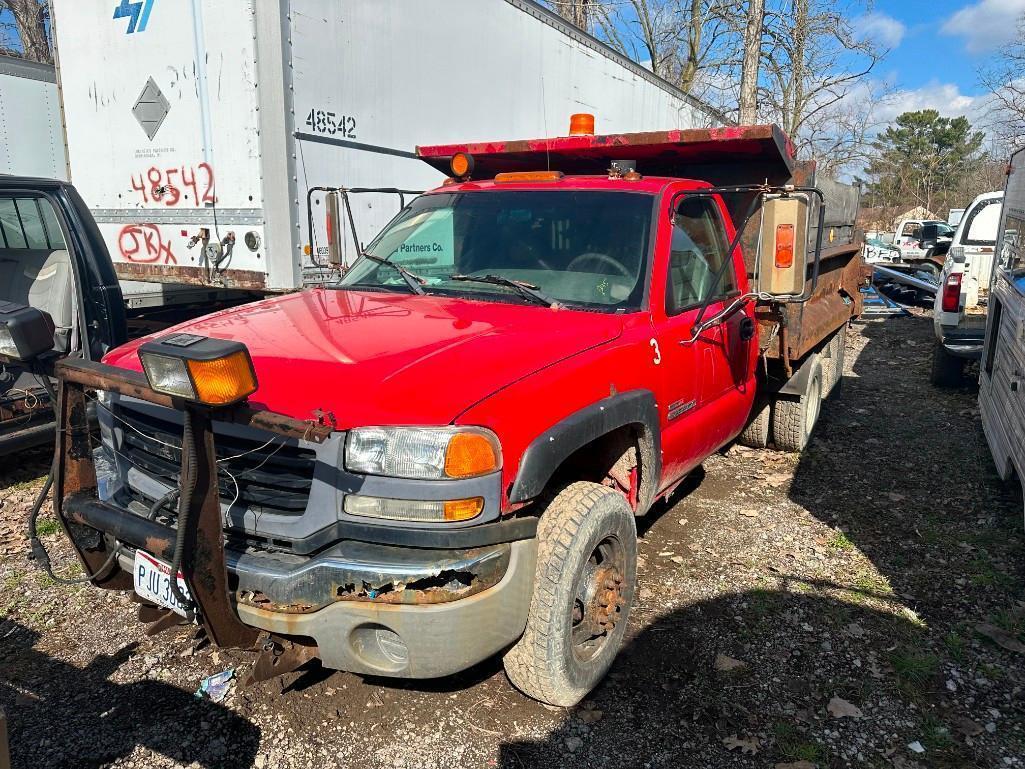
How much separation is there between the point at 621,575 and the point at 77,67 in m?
6.62

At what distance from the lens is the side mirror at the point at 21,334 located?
8.55ft

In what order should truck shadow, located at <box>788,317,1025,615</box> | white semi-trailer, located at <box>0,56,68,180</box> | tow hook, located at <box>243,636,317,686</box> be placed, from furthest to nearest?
1. white semi-trailer, located at <box>0,56,68,180</box>
2. truck shadow, located at <box>788,317,1025,615</box>
3. tow hook, located at <box>243,636,317,686</box>

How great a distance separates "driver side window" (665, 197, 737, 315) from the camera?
12.7 ft

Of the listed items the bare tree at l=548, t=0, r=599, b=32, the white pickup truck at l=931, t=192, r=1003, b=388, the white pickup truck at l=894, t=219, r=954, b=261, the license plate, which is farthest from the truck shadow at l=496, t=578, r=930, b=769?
the bare tree at l=548, t=0, r=599, b=32

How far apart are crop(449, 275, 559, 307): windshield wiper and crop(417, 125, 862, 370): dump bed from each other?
162 cm

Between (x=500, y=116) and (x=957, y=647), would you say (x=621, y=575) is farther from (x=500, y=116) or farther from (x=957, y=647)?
(x=500, y=116)

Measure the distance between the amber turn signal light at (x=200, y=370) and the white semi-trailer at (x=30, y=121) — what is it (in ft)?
21.5

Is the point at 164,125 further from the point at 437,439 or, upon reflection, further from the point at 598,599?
the point at 598,599

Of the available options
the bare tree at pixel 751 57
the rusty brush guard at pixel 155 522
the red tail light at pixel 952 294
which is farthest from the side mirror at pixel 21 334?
the bare tree at pixel 751 57

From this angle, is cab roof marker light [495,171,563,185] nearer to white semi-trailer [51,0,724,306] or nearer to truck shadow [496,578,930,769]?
white semi-trailer [51,0,724,306]

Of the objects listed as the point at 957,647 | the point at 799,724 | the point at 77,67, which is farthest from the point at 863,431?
the point at 77,67

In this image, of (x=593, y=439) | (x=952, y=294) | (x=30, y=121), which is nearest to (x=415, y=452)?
(x=593, y=439)

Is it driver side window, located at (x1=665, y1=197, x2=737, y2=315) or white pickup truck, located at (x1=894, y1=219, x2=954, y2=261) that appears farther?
white pickup truck, located at (x1=894, y1=219, x2=954, y2=261)

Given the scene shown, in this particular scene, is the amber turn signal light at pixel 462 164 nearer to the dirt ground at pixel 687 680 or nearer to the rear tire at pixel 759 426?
the dirt ground at pixel 687 680
